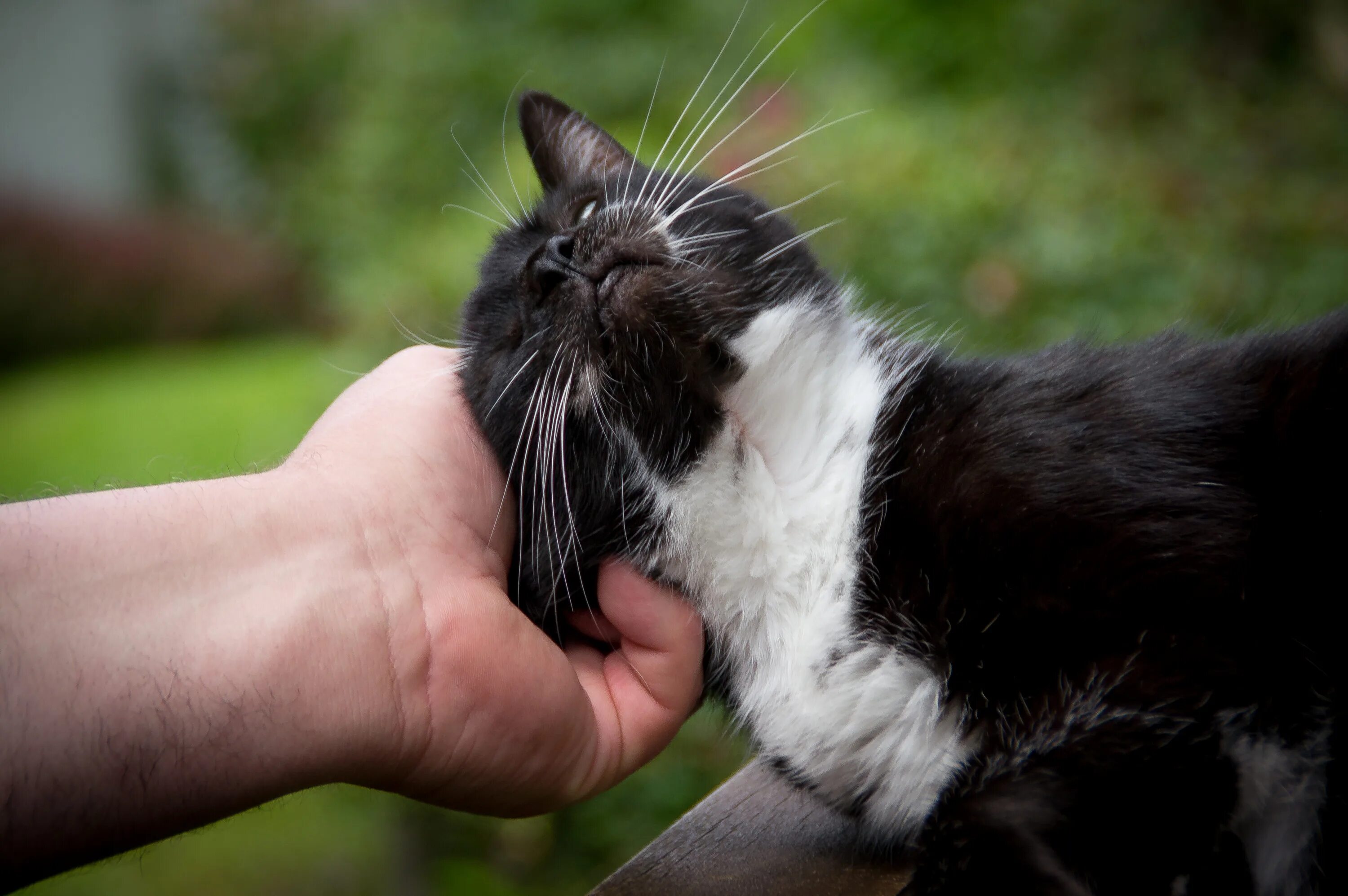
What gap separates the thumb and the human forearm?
36cm

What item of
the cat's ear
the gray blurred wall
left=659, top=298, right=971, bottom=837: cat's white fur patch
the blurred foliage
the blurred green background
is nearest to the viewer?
left=659, top=298, right=971, bottom=837: cat's white fur patch

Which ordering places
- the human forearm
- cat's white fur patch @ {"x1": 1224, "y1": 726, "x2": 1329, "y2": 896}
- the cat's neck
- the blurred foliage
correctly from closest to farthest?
1. the human forearm
2. cat's white fur patch @ {"x1": 1224, "y1": 726, "x2": 1329, "y2": 896}
3. the cat's neck
4. the blurred foliage

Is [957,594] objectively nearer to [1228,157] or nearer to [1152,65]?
[1228,157]

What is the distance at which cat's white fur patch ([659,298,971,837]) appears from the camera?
1.41 metres

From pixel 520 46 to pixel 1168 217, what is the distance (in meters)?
6.46

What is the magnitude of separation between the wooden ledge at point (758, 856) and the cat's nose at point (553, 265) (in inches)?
34.1

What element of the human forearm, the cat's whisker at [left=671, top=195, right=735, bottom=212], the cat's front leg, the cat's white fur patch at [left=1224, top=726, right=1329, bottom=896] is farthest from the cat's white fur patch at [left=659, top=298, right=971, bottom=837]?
the human forearm

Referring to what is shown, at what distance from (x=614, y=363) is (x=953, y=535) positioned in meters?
0.56

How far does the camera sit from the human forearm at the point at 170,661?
1.16 metres

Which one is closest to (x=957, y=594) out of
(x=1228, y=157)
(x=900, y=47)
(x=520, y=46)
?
(x=1228, y=157)

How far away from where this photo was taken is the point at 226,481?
1.49m

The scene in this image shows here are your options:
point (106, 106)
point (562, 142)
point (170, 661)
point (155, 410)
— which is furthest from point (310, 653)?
point (106, 106)

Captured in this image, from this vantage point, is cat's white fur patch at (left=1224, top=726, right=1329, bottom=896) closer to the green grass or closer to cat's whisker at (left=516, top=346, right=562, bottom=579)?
cat's whisker at (left=516, top=346, right=562, bottom=579)

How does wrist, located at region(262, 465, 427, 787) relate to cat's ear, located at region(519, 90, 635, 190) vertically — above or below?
below
